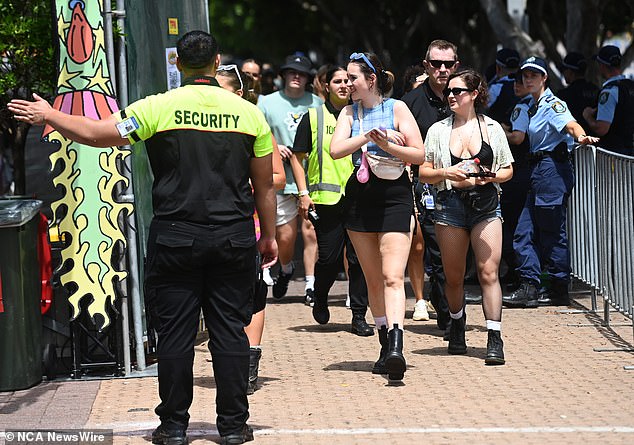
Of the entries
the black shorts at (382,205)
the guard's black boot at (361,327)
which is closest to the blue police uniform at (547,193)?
the guard's black boot at (361,327)

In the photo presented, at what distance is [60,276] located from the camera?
7793 mm

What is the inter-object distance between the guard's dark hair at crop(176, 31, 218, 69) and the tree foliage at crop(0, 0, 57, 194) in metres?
2.05

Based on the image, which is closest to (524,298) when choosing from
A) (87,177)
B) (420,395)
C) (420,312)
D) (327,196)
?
(420,312)

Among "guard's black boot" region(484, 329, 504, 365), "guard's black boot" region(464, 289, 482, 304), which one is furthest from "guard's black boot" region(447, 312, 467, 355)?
"guard's black boot" region(464, 289, 482, 304)

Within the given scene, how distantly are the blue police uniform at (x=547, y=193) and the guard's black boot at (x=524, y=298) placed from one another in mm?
68

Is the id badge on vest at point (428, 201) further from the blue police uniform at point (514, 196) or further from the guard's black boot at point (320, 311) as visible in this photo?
the blue police uniform at point (514, 196)

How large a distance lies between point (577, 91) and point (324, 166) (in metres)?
3.54

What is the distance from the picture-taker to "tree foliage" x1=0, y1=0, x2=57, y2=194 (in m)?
8.26

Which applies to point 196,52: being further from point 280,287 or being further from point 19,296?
point 280,287

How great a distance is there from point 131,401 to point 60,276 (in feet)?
3.34

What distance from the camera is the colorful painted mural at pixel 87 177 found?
7613mm

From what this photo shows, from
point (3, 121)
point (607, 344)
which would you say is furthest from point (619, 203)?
point (3, 121)

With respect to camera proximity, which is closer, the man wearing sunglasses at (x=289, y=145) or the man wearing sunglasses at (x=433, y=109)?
the man wearing sunglasses at (x=433, y=109)

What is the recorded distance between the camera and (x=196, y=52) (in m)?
6.23
